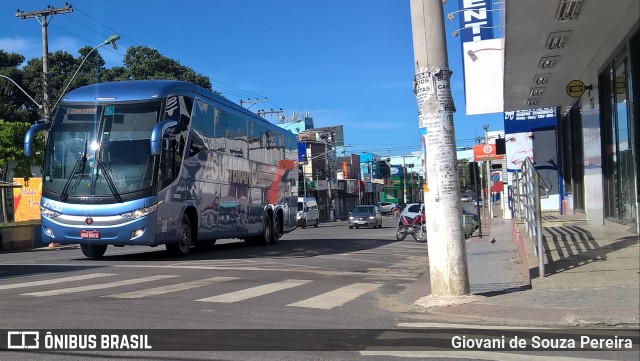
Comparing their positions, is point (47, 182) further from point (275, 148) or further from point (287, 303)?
point (275, 148)

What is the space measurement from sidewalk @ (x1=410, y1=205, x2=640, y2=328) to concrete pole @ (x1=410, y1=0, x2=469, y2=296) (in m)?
0.53

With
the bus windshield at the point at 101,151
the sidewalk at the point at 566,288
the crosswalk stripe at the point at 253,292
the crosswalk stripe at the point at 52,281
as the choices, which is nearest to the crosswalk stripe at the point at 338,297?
the crosswalk stripe at the point at 253,292

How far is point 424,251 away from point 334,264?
592cm

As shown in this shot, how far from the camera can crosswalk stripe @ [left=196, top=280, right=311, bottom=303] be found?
851 centimetres

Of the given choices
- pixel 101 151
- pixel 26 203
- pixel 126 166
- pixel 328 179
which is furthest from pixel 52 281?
pixel 328 179

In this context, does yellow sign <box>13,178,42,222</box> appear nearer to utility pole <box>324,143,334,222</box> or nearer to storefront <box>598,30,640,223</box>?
storefront <box>598,30,640,223</box>

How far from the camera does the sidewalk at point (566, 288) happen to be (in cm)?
659

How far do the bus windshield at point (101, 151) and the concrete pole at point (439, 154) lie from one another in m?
7.60

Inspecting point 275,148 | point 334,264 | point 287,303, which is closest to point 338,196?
point 275,148

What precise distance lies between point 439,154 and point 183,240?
30.1 feet

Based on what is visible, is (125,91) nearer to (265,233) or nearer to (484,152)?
(265,233)

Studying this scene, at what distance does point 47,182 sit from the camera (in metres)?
14.0

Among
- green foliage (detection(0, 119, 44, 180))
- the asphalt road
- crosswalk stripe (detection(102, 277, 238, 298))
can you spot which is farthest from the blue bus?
green foliage (detection(0, 119, 44, 180))

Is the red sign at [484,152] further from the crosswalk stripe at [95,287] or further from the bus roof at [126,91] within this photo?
the crosswalk stripe at [95,287]
